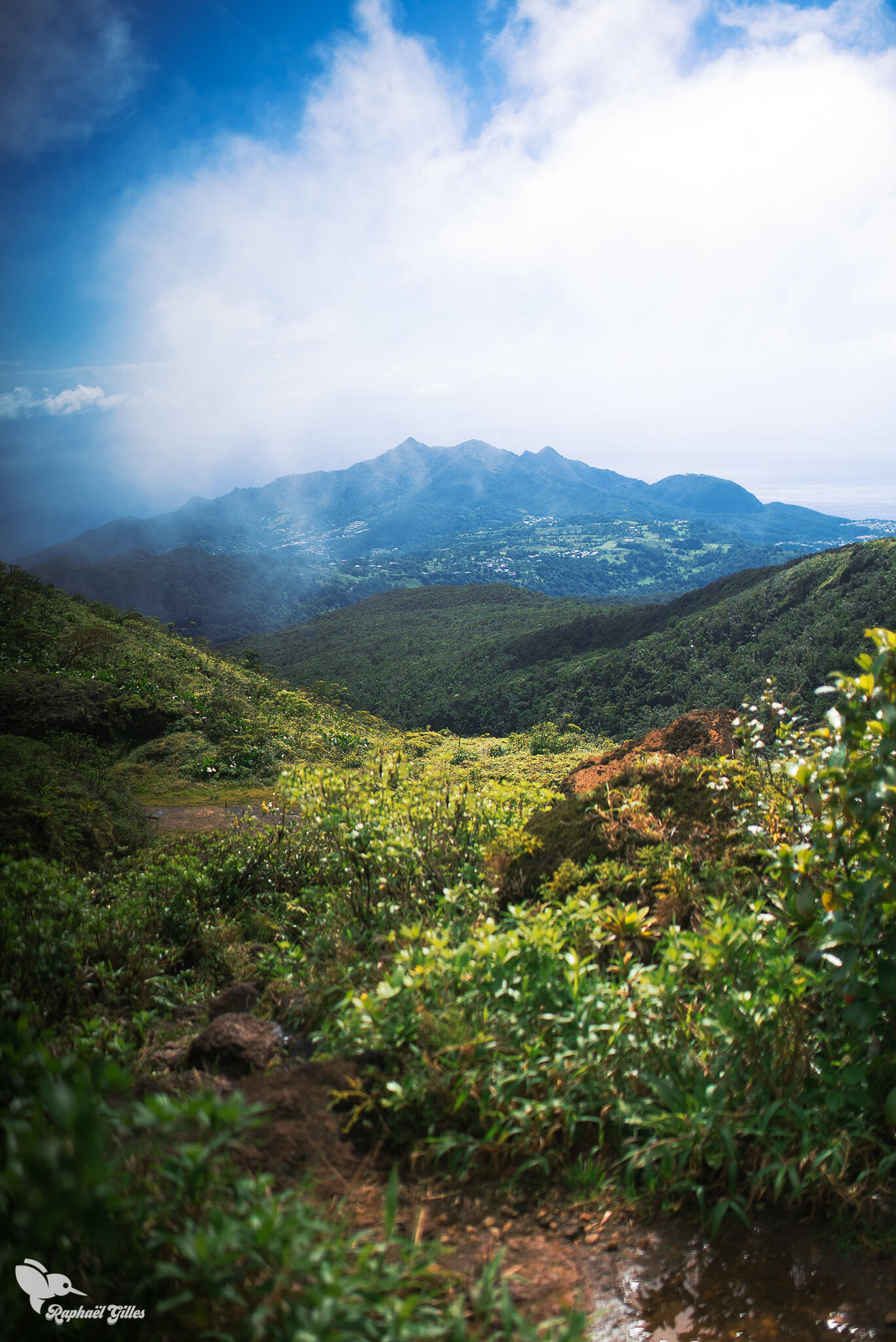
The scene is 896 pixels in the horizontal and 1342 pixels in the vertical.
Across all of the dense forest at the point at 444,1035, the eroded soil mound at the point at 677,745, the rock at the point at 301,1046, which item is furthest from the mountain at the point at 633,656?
the rock at the point at 301,1046

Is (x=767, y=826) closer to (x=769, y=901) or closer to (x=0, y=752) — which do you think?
(x=769, y=901)

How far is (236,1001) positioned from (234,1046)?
677mm

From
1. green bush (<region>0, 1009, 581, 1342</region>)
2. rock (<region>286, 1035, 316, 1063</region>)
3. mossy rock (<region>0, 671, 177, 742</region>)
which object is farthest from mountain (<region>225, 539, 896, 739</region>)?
green bush (<region>0, 1009, 581, 1342</region>)

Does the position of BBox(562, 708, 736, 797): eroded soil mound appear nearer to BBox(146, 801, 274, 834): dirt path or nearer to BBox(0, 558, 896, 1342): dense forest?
BBox(0, 558, 896, 1342): dense forest

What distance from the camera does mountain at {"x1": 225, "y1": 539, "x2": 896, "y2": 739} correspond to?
135ft

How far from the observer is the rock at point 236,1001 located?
3.39 meters

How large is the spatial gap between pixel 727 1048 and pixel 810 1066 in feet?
1.07

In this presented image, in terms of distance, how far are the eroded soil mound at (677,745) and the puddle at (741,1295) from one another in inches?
134

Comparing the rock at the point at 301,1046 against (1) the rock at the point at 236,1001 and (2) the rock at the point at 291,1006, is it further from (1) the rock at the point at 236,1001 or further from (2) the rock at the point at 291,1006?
(1) the rock at the point at 236,1001

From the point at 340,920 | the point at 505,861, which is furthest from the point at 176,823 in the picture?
the point at 505,861

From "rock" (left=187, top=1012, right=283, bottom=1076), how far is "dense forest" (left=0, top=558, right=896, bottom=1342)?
0.05 ft

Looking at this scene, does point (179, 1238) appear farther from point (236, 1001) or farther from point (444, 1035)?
point (236, 1001)

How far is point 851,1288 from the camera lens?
1861 mm

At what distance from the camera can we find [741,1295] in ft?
6.17
